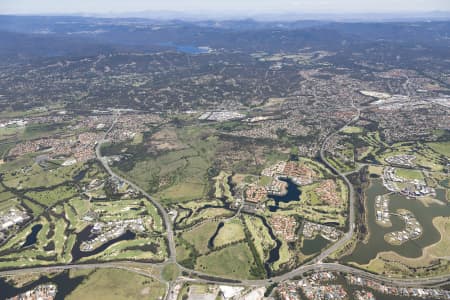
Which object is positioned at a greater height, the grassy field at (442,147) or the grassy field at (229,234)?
the grassy field at (442,147)

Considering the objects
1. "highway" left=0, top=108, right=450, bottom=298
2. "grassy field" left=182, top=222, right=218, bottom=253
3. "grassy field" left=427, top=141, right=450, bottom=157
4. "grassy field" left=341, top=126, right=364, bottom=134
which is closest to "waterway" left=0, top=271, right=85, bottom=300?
"highway" left=0, top=108, right=450, bottom=298

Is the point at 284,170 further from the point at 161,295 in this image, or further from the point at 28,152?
the point at 28,152

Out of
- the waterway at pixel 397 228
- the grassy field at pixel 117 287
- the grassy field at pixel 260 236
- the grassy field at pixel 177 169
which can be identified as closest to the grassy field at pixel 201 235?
the grassy field at pixel 260 236

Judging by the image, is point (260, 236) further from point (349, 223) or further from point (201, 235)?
point (349, 223)

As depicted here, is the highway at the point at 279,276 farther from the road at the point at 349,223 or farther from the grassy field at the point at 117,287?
the grassy field at the point at 117,287

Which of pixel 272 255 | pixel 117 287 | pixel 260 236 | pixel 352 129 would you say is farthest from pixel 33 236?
pixel 352 129

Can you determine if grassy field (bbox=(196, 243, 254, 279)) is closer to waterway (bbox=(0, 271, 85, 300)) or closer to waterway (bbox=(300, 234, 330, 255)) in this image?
waterway (bbox=(300, 234, 330, 255))
